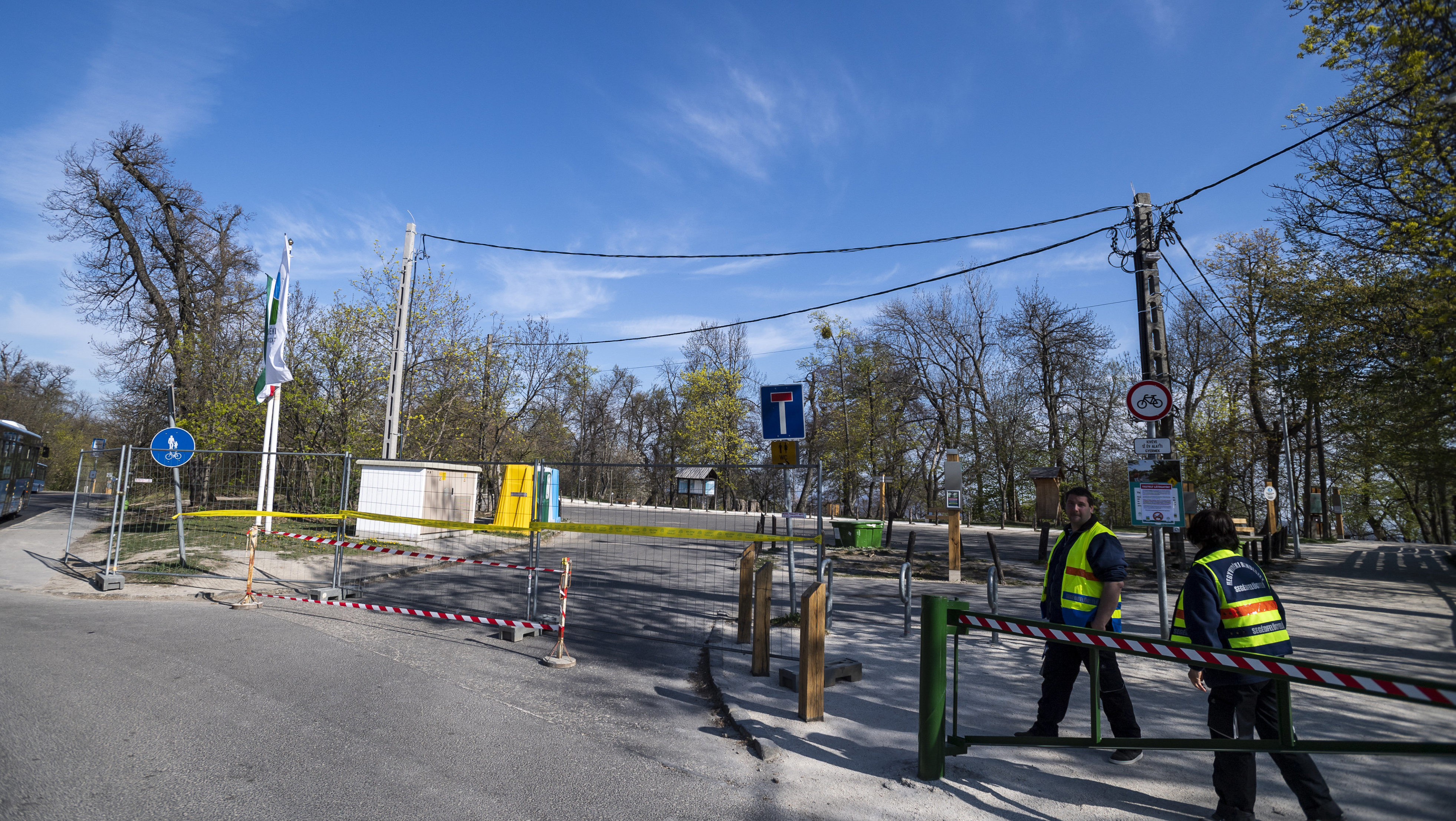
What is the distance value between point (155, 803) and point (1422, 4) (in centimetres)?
1419

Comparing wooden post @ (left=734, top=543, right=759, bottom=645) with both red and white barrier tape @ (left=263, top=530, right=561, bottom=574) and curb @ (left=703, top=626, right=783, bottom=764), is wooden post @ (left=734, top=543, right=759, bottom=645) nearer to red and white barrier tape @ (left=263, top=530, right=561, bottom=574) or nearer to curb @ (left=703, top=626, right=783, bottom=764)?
curb @ (left=703, top=626, right=783, bottom=764)

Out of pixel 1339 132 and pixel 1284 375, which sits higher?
pixel 1339 132

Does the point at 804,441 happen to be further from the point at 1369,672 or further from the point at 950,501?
the point at 1369,672

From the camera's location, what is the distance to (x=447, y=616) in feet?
25.6

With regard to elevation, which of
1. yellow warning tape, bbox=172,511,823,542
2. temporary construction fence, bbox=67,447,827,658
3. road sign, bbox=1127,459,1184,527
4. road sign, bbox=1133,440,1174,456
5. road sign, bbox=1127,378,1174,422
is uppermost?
road sign, bbox=1127,378,1174,422

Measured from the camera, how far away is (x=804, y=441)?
138 feet

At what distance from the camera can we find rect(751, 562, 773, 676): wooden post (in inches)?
254

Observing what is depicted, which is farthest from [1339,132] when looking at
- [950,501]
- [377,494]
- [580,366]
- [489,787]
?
[580,366]

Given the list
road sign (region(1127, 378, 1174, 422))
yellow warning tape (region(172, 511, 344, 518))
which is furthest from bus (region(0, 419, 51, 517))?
road sign (region(1127, 378, 1174, 422))

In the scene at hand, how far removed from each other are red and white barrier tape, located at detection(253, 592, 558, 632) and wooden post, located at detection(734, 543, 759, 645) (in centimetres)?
223

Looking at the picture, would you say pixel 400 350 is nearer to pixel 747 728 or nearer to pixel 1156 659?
pixel 747 728

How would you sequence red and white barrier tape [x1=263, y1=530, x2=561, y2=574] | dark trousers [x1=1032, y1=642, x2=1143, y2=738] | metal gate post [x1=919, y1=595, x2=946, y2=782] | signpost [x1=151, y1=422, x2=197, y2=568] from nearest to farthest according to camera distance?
metal gate post [x1=919, y1=595, x2=946, y2=782], dark trousers [x1=1032, y1=642, x2=1143, y2=738], red and white barrier tape [x1=263, y1=530, x2=561, y2=574], signpost [x1=151, y1=422, x2=197, y2=568]

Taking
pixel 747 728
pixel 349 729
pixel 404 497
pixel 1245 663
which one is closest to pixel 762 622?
pixel 747 728

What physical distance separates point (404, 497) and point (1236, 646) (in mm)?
15453
